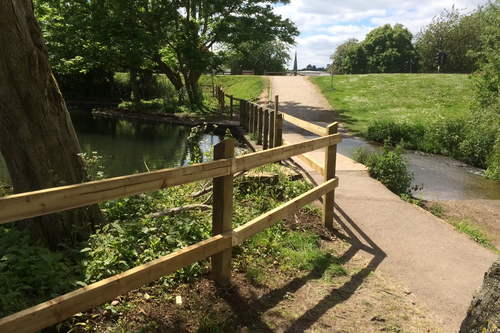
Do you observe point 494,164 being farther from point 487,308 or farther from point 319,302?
point 487,308

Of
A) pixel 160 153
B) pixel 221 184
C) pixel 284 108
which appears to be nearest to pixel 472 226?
pixel 221 184

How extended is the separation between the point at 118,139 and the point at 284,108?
1101cm

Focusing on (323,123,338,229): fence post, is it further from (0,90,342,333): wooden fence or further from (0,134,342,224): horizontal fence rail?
(0,134,342,224): horizontal fence rail

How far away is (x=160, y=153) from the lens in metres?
14.8

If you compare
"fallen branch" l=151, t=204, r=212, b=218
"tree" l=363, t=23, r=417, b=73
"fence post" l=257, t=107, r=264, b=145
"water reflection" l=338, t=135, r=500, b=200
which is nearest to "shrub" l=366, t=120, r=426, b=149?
"water reflection" l=338, t=135, r=500, b=200

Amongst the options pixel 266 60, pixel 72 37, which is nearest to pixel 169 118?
pixel 72 37

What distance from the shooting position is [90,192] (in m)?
2.61

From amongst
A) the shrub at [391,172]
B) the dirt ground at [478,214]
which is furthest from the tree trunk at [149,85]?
the dirt ground at [478,214]

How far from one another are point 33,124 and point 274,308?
2.81 metres

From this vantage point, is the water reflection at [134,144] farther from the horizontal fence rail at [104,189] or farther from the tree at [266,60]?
the tree at [266,60]

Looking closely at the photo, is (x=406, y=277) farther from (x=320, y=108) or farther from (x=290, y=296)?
(x=320, y=108)

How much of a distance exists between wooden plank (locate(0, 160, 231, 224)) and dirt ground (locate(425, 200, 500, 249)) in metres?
5.59

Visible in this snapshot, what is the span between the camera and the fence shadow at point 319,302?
3516mm

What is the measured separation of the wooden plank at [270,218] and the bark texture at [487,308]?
73.7 inches
